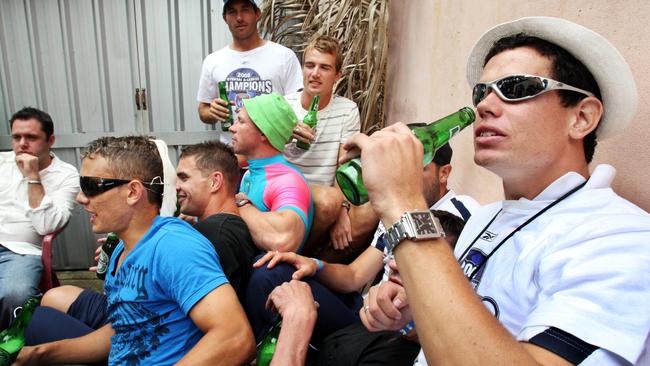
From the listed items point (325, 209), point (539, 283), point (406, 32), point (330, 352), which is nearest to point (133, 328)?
point (330, 352)

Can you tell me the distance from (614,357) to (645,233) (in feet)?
0.88

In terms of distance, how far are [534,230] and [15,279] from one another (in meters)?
3.03

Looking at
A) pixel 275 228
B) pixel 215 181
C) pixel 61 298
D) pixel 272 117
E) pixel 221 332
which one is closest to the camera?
pixel 221 332

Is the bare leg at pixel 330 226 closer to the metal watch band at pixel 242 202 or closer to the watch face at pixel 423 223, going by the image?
the metal watch band at pixel 242 202

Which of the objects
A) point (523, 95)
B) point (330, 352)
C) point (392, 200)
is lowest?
point (330, 352)

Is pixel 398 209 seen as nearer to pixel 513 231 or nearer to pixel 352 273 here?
pixel 513 231

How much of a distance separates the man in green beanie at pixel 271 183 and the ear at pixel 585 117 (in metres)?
1.30

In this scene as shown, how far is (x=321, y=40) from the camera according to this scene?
3.06 m

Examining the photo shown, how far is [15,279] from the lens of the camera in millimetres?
2725

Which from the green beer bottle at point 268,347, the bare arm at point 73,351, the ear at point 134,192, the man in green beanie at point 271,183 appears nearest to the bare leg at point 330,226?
the man in green beanie at point 271,183

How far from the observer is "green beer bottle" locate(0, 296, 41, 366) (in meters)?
1.69

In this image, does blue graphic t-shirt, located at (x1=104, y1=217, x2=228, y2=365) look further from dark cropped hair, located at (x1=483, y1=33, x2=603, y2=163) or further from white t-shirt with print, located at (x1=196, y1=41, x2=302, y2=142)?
white t-shirt with print, located at (x1=196, y1=41, x2=302, y2=142)

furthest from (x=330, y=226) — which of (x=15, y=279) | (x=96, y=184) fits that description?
(x=15, y=279)

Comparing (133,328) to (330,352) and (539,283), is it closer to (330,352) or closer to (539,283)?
(330,352)
